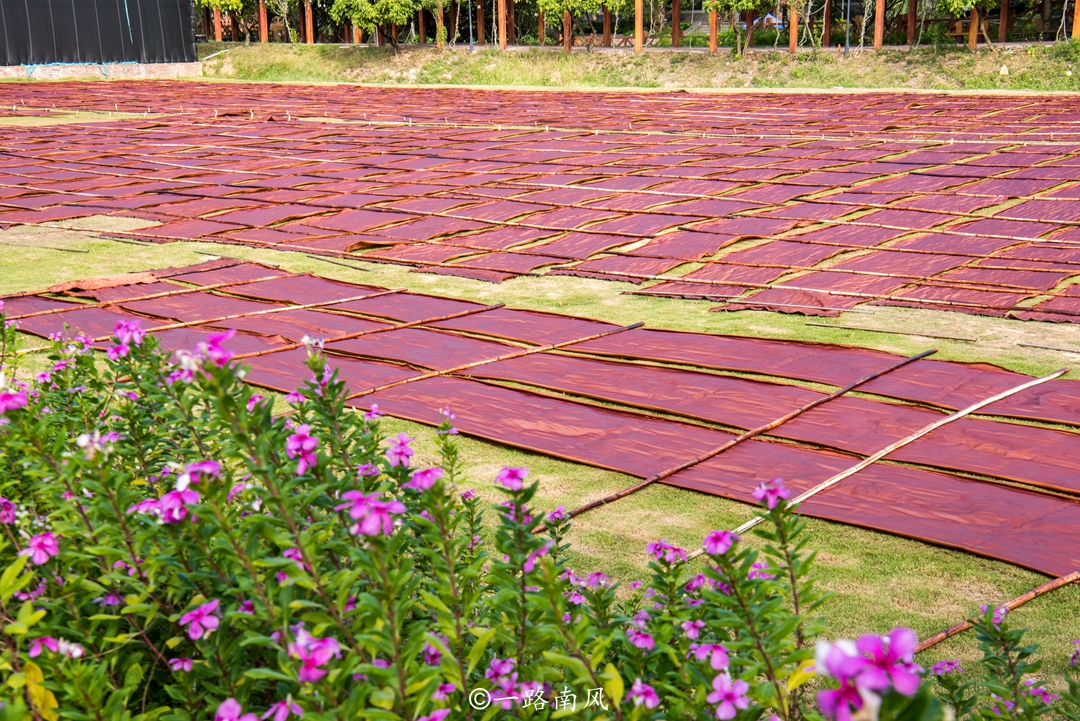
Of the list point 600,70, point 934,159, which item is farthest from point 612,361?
point 600,70

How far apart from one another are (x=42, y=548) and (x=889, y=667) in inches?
54.6

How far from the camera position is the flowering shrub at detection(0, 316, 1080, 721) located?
1.32m

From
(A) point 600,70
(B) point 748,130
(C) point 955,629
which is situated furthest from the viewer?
(A) point 600,70

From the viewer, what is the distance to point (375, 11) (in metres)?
26.5

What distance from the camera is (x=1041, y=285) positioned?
19.2 feet

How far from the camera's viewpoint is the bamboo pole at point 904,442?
10.5 feet

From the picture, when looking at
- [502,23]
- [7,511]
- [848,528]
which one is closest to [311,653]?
[7,511]

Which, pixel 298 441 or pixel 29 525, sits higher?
pixel 298 441

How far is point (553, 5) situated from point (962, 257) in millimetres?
21241

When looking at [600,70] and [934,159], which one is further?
[600,70]

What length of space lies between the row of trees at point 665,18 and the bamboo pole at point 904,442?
65.0 feet

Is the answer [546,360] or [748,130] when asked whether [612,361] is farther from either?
[748,130]

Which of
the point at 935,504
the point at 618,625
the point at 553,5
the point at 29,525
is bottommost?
the point at 935,504

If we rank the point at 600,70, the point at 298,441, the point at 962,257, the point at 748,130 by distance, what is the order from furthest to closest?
the point at 600,70 < the point at 748,130 < the point at 962,257 < the point at 298,441
